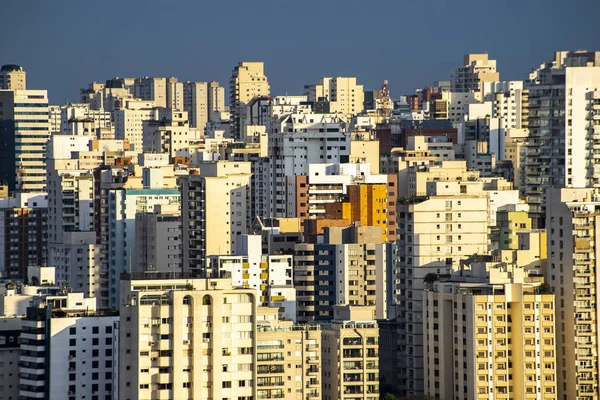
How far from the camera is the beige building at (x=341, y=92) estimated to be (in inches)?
6063

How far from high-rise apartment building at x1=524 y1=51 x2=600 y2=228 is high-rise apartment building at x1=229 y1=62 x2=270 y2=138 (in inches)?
2615

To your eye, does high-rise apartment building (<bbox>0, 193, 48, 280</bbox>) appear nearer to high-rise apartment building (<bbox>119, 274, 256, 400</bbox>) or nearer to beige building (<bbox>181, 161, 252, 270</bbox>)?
beige building (<bbox>181, 161, 252, 270</bbox>)

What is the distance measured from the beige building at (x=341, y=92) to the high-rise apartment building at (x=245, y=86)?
377cm

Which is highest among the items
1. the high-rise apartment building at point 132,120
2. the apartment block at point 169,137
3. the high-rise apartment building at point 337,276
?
the high-rise apartment building at point 132,120

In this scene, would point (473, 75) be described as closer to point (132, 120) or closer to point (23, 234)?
point (132, 120)

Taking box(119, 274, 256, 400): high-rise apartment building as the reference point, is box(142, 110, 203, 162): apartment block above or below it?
above

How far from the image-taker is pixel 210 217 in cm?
7900

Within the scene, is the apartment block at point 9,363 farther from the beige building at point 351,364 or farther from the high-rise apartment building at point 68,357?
the beige building at point 351,364

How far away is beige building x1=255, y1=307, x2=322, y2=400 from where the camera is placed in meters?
55.7

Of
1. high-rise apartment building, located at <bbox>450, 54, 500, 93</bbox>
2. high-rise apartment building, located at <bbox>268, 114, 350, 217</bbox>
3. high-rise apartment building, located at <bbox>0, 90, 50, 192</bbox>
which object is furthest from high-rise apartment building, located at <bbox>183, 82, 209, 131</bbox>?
high-rise apartment building, located at <bbox>268, 114, 350, 217</bbox>

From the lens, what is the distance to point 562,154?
7600 cm

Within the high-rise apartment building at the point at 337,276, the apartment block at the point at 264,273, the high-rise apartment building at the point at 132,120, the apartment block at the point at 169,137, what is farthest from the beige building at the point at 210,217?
the high-rise apartment building at the point at 132,120

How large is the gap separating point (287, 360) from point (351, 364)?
7.66 feet

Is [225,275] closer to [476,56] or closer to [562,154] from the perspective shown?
[562,154]
